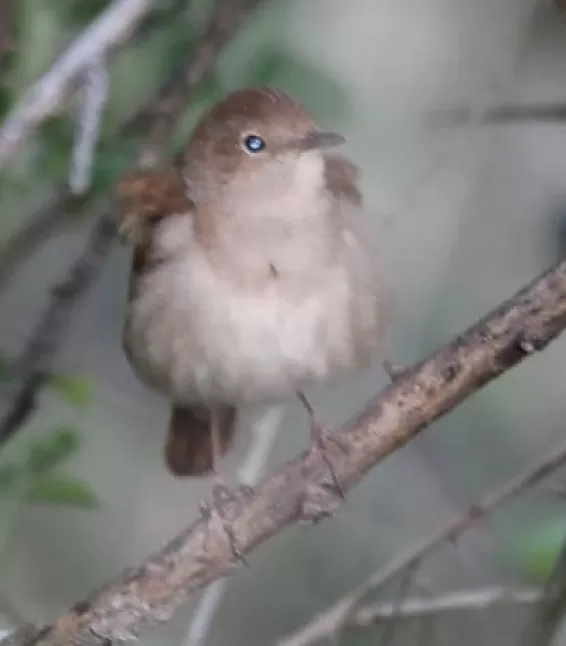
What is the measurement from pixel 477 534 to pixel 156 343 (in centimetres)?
112

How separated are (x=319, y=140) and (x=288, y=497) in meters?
0.51

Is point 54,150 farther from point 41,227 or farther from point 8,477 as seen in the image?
point 8,477

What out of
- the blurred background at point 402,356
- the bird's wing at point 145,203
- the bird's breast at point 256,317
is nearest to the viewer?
the bird's breast at point 256,317

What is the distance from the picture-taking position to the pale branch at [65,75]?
43.8 inches

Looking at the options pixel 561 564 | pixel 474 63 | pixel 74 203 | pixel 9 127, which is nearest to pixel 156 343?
pixel 74 203

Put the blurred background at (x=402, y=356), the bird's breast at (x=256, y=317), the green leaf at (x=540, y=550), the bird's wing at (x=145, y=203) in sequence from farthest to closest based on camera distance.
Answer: the blurred background at (x=402, y=356) → the green leaf at (x=540, y=550) → the bird's wing at (x=145, y=203) → the bird's breast at (x=256, y=317)

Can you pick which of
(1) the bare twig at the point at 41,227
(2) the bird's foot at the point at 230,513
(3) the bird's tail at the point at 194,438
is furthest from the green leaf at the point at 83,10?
(2) the bird's foot at the point at 230,513

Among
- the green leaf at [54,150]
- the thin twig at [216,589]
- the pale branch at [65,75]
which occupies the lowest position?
the thin twig at [216,589]

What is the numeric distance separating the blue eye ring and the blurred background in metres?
0.68

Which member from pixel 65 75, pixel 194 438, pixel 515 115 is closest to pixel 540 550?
pixel 194 438

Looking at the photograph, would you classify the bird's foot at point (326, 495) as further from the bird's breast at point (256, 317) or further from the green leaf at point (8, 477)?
the green leaf at point (8, 477)

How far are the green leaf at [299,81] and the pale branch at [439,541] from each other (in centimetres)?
71

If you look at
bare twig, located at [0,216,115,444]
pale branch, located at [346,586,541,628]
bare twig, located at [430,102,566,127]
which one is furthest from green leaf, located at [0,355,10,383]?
bare twig, located at [430,102,566,127]

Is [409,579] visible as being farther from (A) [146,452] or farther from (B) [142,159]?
(A) [146,452]
